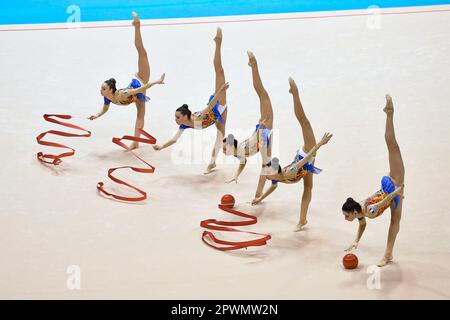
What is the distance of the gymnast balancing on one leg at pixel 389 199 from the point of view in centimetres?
476

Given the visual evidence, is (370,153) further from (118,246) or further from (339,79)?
(118,246)

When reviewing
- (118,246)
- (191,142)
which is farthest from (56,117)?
(118,246)

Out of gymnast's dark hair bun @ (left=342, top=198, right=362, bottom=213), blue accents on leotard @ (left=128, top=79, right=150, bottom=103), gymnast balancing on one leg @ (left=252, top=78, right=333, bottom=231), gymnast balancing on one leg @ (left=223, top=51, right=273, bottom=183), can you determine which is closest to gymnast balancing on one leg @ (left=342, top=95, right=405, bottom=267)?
gymnast's dark hair bun @ (left=342, top=198, right=362, bottom=213)

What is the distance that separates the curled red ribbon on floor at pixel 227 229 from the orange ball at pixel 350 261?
1.84 ft

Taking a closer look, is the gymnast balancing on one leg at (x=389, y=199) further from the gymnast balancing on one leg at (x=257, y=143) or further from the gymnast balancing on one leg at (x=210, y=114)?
the gymnast balancing on one leg at (x=210, y=114)

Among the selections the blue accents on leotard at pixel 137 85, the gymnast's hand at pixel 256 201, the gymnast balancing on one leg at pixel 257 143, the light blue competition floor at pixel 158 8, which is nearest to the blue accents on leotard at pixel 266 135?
the gymnast balancing on one leg at pixel 257 143

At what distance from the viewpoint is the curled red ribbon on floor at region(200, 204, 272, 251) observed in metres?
5.22

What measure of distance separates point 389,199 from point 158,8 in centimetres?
593

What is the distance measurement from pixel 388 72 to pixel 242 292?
11.9ft

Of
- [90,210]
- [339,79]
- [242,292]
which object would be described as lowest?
[242,292]

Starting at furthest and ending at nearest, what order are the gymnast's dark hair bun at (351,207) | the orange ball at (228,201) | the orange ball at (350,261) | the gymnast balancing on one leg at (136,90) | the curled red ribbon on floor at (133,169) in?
the gymnast balancing on one leg at (136,90) < the curled red ribbon on floor at (133,169) < the orange ball at (228,201) < the orange ball at (350,261) < the gymnast's dark hair bun at (351,207)

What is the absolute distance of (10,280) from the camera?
4.96 meters

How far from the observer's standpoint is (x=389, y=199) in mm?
4754

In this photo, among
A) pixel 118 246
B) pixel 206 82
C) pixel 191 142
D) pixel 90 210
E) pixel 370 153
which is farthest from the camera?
pixel 206 82
